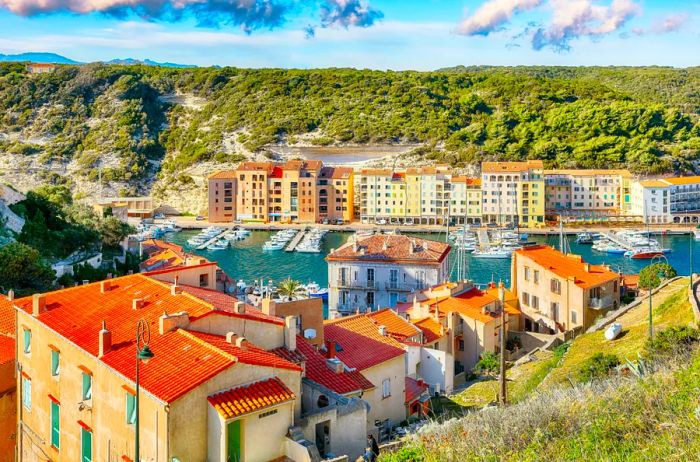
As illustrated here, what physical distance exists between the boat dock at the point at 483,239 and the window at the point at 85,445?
44.3m

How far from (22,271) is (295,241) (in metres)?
36.2

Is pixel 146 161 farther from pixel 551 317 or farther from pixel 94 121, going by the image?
pixel 551 317

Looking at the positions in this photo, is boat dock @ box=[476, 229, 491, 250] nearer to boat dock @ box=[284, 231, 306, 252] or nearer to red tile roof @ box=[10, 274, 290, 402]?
boat dock @ box=[284, 231, 306, 252]

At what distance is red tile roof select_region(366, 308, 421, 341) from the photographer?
1733 cm

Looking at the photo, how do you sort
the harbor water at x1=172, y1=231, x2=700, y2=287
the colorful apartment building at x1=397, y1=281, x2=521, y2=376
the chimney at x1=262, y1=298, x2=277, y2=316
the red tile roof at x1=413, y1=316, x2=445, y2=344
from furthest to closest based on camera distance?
the harbor water at x1=172, y1=231, x2=700, y2=287 < the colorful apartment building at x1=397, y1=281, x2=521, y2=376 < the red tile roof at x1=413, y1=316, x2=445, y2=344 < the chimney at x1=262, y1=298, x2=277, y2=316

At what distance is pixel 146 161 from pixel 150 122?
389 inches

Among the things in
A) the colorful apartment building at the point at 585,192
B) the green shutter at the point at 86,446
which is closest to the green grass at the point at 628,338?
the green shutter at the point at 86,446

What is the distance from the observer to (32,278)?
20.1 m

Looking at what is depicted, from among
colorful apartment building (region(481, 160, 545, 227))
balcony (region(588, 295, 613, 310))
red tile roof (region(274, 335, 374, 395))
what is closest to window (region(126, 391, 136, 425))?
red tile roof (region(274, 335, 374, 395))

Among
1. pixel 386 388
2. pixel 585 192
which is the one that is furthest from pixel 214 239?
pixel 386 388

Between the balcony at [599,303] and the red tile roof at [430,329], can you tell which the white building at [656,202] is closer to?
the balcony at [599,303]

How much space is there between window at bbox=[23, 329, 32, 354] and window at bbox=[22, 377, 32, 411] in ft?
1.29

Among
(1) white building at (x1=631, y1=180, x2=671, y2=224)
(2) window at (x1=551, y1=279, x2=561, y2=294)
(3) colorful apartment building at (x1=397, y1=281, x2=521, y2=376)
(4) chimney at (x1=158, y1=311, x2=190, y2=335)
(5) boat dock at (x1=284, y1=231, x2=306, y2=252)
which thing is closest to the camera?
(4) chimney at (x1=158, y1=311, x2=190, y2=335)

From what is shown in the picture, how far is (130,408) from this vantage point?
26.9 feet
